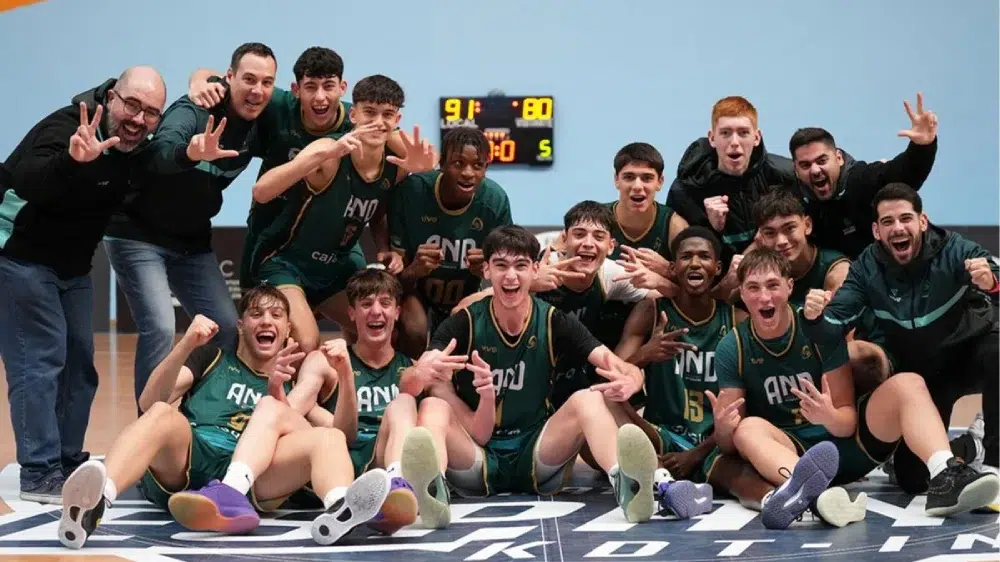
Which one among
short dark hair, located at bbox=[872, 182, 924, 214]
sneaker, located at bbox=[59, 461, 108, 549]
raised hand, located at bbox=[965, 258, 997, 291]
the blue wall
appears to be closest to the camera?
sneaker, located at bbox=[59, 461, 108, 549]

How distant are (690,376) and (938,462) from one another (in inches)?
49.0

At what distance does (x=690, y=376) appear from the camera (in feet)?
19.1

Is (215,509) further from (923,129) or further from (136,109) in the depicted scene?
(923,129)

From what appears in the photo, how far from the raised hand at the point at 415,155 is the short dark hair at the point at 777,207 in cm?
152

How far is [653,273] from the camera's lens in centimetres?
577

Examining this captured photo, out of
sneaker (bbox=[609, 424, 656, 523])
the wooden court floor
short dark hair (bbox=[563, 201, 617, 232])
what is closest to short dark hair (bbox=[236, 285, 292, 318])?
the wooden court floor

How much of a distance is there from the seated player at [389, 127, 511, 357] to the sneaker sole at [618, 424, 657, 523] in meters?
1.62

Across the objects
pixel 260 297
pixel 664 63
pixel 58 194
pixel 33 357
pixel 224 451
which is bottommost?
pixel 224 451

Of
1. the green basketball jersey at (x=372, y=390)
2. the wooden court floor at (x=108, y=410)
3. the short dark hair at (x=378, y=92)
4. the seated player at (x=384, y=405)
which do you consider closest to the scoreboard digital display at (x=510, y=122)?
the wooden court floor at (x=108, y=410)

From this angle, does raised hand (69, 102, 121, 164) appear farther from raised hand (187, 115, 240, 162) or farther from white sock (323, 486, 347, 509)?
white sock (323, 486, 347, 509)

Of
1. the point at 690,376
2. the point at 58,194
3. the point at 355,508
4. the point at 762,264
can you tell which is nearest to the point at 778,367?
the point at 762,264

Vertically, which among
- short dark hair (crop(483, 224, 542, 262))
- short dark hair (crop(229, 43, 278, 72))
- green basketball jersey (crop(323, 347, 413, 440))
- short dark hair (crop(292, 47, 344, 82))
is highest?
short dark hair (crop(229, 43, 278, 72))

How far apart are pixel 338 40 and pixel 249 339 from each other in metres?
8.51

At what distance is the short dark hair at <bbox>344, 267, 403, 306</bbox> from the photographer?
5.53 m
